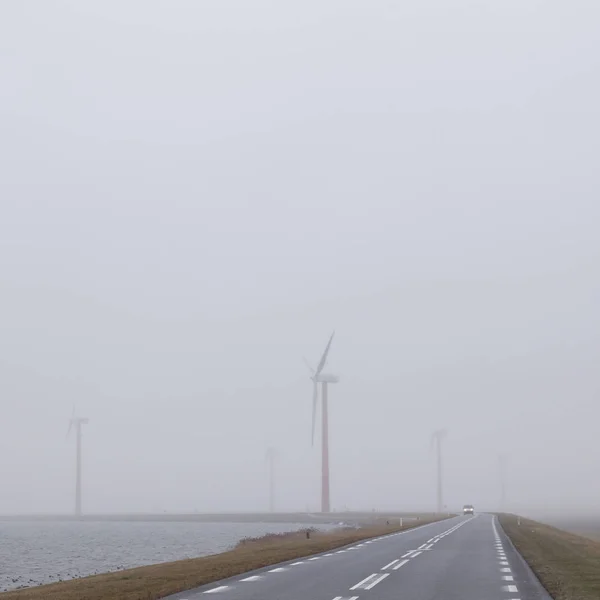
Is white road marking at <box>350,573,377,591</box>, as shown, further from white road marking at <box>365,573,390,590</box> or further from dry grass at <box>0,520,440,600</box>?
dry grass at <box>0,520,440,600</box>

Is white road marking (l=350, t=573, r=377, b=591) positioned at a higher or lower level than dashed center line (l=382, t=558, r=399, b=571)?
higher

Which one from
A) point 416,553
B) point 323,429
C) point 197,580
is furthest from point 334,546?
point 323,429

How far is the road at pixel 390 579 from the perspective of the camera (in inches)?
1152

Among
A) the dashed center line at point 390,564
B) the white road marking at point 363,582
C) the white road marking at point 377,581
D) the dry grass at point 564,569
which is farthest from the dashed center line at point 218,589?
the dry grass at point 564,569

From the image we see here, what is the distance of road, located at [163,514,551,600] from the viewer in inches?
1152

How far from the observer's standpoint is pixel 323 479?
6914 inches

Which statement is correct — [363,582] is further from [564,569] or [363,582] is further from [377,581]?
[564,569]

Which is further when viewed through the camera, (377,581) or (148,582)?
(148,582)

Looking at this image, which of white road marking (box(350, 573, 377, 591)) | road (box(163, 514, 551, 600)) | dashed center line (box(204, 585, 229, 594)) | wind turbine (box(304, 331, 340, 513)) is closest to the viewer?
road (box(163, 514, 551, 600))

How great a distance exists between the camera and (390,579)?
115 feet

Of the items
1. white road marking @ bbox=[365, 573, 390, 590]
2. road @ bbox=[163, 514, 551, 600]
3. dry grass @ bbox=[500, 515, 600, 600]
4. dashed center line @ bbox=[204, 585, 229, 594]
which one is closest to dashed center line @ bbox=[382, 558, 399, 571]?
road @ bbox=[163, 514, 551, 600]

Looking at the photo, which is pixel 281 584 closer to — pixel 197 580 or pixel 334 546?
pixel 197 580

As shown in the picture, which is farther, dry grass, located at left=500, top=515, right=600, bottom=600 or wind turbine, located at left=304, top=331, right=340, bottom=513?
wind turbine, located at left=304, top=331, right=340, bottom=513

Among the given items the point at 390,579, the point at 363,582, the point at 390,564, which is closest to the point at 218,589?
the point at 363,582
